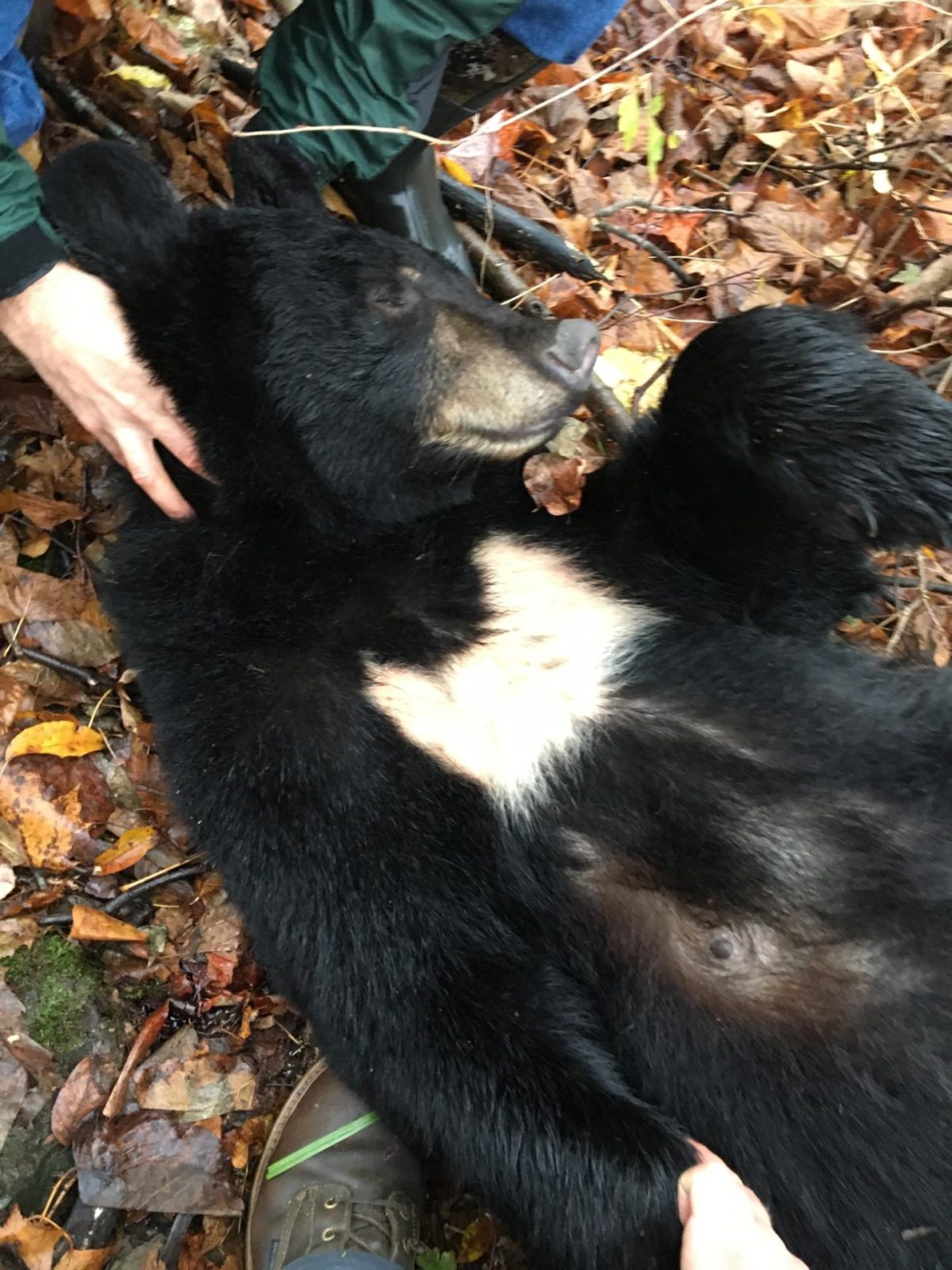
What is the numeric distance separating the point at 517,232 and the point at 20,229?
207 cm

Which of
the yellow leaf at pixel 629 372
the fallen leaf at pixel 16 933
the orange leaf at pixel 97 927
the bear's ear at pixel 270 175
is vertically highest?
the bear's ear at pixel 270 175

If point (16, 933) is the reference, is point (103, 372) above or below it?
above

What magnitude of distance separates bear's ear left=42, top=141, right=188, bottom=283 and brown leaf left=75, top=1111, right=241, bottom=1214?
253cm

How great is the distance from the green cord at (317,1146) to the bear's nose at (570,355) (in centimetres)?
232

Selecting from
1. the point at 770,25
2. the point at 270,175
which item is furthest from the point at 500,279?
the point at 770,25

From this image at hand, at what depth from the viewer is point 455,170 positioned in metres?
4.09

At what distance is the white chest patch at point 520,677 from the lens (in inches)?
97.3

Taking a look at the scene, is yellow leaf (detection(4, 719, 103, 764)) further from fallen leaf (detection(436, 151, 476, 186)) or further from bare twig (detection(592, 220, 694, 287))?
bare twig (detection(592, 220, 694, 287))

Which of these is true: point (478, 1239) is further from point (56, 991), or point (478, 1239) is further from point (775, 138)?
point (775, 138)

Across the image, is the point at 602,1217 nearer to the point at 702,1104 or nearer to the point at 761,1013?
A: the point at 702,1104

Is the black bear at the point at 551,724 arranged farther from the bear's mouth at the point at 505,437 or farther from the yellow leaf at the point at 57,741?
the yellow leaf at the point at 57,741

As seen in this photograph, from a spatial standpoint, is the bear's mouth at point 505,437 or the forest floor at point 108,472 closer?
the bear's mouth at point 505,437

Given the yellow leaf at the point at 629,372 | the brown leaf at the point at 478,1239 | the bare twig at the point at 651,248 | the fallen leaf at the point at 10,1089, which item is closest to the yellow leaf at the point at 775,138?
the bare twig at the point at 651,248

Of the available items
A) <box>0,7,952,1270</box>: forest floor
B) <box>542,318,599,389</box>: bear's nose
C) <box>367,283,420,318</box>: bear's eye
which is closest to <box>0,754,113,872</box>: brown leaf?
<box>0,7,952,1270</box>: forest floor
